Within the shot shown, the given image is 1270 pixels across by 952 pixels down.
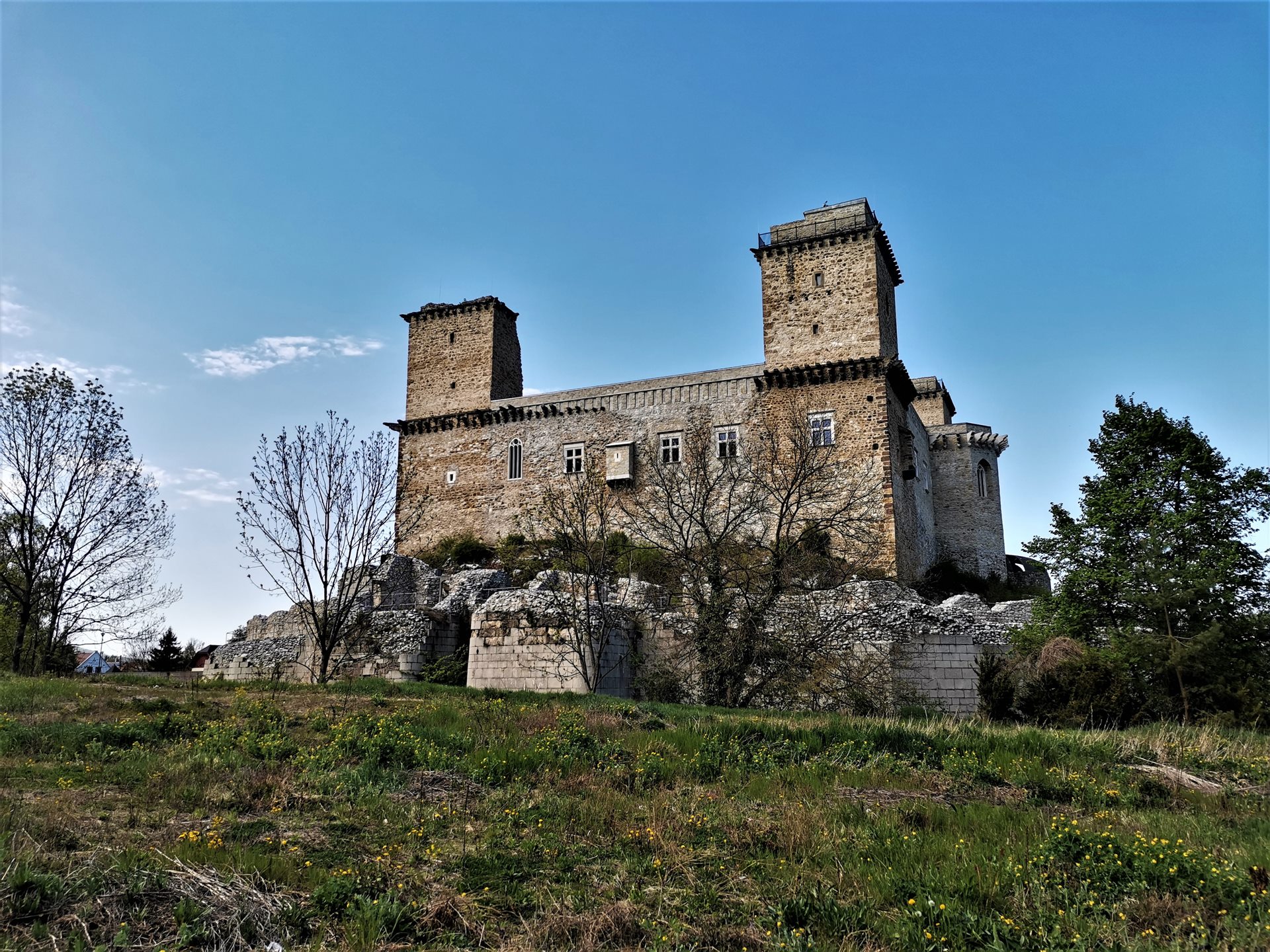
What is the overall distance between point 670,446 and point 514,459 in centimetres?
717

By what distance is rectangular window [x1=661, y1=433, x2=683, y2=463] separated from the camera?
34438 millimetres

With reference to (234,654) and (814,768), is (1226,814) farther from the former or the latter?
(234,654)

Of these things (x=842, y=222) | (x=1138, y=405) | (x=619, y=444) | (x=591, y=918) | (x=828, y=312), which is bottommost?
(x=591, y=918)

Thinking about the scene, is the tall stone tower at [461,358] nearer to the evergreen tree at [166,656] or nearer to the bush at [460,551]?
the bush at [460,551]

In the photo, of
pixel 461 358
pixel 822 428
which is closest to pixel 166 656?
pixel 461 358

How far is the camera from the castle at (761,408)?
32.0m

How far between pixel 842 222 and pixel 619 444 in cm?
1200

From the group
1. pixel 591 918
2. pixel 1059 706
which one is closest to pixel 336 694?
pixel 591 918

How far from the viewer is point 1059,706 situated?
1519 centimetres

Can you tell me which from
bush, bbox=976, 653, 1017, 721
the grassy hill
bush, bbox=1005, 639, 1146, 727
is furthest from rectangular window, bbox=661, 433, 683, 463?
the grassy hill

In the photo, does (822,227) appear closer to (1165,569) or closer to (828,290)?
(828,290)

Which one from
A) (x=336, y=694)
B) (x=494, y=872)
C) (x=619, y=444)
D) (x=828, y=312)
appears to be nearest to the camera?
(x=494, y=872)

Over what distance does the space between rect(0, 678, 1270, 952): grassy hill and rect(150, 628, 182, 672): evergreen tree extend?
91.7ft

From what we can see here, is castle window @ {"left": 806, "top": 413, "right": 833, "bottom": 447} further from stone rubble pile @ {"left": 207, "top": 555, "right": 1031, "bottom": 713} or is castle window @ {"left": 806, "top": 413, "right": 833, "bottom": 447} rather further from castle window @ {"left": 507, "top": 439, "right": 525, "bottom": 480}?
castle window @ {"left": 507, "top": 439, "right": 525, "bottom": 480}
